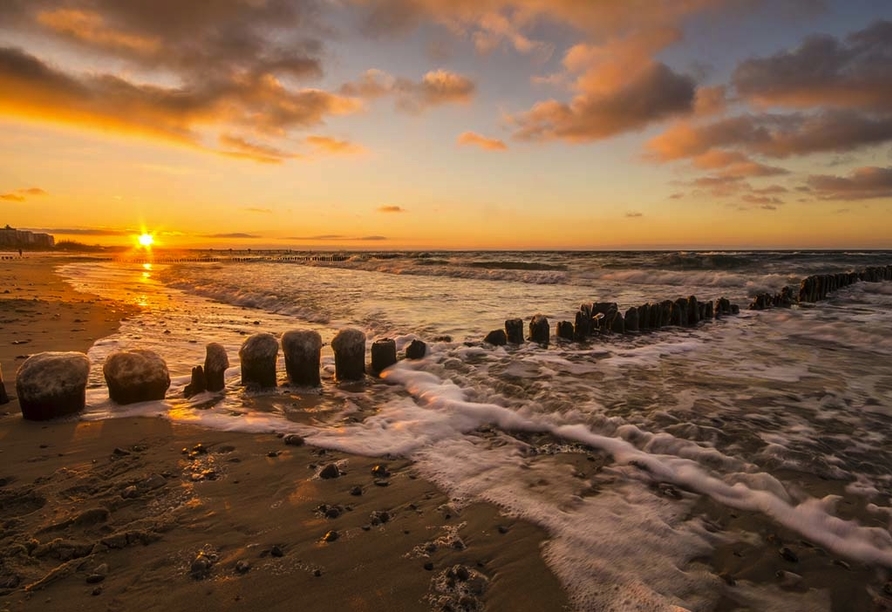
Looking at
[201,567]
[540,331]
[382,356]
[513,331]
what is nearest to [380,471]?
[201,567]

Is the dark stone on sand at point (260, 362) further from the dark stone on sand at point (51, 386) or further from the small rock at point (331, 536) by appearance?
the small rock at point (331, 536)

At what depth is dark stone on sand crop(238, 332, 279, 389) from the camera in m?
5.39

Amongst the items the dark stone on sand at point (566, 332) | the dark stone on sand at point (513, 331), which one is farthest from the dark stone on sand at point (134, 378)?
the dark stone on sand at point (566, 332)

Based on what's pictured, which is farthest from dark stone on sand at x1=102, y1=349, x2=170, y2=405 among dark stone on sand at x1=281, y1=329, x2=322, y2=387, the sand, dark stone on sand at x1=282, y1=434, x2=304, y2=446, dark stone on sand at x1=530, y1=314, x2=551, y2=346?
dark stone on sand at x1=530, y1=314, x2=551, y2=346

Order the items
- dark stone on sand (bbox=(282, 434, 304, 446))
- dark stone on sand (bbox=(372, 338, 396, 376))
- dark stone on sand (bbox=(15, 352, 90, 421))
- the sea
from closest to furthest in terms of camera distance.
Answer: the sea, dark stone on sand (bbox=(282, 434, 304, 446)), dark stone on sand (bbox=(15, 352, 90, 421)), dark stone on sand (bbox=(372, 338, 396, 376))

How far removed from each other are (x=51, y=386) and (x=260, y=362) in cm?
187

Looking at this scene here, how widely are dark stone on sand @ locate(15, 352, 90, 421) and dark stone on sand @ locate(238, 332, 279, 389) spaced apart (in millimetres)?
1514

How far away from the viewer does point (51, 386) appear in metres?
4.22

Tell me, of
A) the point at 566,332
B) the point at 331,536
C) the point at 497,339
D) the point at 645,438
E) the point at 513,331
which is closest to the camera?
the point at 331,536

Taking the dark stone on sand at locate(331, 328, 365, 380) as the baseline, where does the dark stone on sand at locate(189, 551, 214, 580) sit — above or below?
below

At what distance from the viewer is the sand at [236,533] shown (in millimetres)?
2260

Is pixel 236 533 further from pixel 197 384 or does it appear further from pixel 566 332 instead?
pixel 566 332

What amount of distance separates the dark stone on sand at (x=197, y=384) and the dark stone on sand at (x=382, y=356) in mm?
2099

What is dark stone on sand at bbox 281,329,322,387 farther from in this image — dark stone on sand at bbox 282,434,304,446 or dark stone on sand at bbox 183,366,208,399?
dark stone on sand at bbox 282,434,304,446
